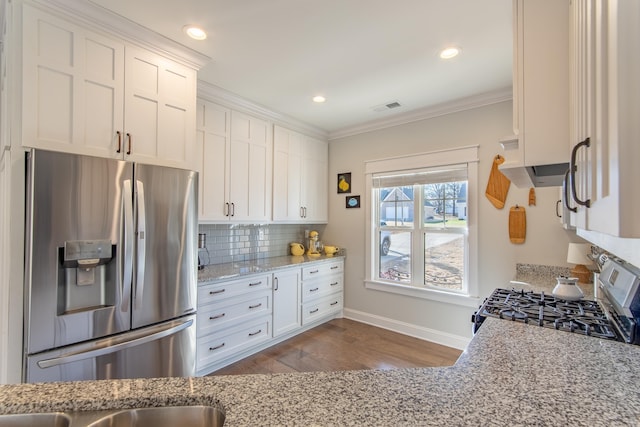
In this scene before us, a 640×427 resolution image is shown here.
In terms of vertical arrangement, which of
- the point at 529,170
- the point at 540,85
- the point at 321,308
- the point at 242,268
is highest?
the point at 540,85

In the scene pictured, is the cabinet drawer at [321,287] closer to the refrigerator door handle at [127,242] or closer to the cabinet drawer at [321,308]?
the cabinet drawer at [321,308]

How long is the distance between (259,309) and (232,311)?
0.32 m

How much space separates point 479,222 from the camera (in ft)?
10.0

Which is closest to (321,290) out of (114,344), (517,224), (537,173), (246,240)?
(246,240)

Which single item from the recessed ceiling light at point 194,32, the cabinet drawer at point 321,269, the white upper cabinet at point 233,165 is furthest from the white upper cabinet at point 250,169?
the recessed ceiling light at point 194,32

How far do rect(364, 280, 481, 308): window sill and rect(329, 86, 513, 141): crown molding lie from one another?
6.57ft

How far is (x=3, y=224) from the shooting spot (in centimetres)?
157

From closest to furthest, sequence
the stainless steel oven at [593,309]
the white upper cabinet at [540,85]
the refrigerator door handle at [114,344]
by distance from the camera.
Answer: the white upper cabinet at [540,85]
the stainless steel oven at [593,309]
the refrigerator door handle at [114,344]

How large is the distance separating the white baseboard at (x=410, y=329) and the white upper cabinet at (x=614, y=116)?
3.01 metres

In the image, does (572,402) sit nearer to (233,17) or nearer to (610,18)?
(610,18)

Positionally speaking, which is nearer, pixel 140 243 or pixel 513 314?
pixel 513 314

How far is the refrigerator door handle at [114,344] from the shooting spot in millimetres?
1534

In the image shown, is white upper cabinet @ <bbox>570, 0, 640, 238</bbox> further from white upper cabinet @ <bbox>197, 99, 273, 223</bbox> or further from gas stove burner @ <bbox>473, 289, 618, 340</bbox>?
white upper cabinet @ <bbox>197, 99, 273, 223</bbox>

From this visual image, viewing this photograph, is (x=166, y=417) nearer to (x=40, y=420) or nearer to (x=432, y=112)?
(x=40, y=420)
